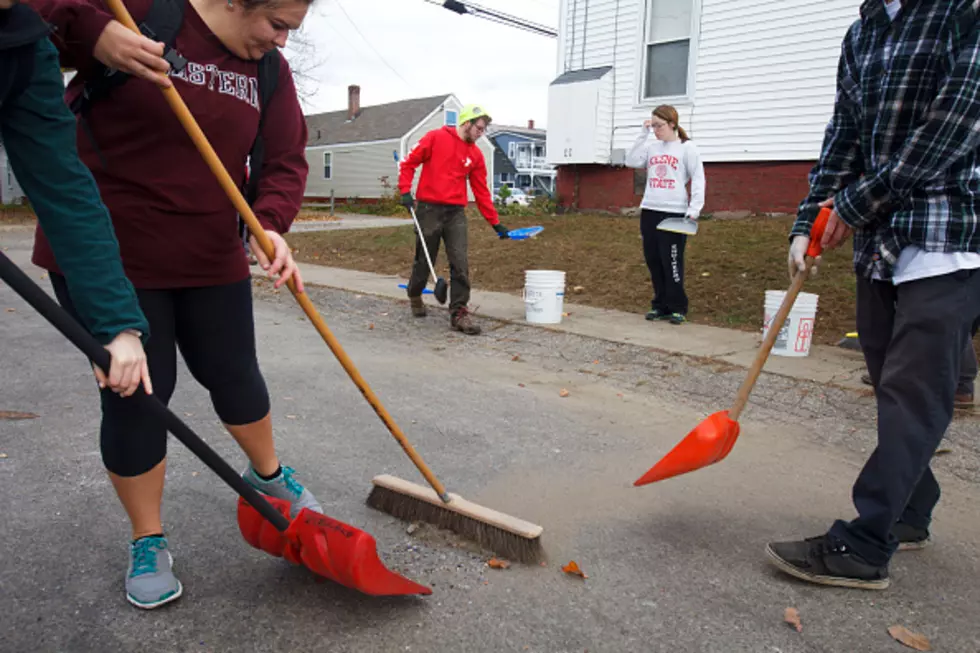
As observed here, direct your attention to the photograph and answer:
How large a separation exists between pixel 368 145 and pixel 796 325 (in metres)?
33.9

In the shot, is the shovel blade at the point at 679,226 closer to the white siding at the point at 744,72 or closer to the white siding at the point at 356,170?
the white siding at the point at 744,72

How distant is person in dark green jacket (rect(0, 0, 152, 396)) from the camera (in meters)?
1.59

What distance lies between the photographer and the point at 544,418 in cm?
426

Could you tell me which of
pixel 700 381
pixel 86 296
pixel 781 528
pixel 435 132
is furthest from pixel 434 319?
pixel 86 296

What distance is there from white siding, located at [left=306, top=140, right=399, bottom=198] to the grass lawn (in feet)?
72.6

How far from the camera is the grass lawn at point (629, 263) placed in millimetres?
7137

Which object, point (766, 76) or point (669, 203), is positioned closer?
point (669, 203)

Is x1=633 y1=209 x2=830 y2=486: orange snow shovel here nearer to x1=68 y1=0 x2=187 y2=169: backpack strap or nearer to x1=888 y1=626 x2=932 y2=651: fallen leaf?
x1=888 y1=626 x2=932 y2=651: fallen leaf

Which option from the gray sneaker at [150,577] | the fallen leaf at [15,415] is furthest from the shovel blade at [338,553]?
the fallen leaf at [15,415]

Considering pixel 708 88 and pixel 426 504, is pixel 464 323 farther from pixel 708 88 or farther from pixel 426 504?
pixel 708 88

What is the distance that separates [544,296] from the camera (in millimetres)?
6711

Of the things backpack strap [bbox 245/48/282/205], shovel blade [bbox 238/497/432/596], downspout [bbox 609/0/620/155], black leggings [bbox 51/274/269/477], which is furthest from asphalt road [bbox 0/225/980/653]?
downspout [bbox 609/0/620/155]

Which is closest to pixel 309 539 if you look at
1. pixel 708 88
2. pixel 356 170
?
pixel 708 88

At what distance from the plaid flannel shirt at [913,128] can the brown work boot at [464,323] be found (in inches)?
166
